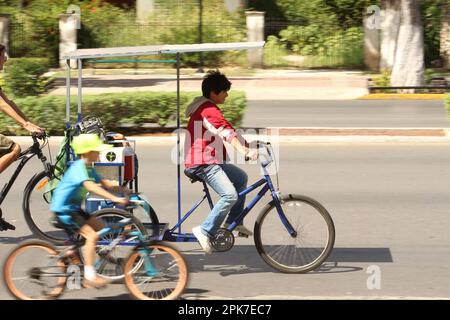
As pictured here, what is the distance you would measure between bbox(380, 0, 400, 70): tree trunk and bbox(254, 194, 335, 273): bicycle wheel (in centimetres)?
2450

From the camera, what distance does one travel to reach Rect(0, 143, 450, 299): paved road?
8289mm

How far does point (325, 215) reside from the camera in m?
A: 8.46

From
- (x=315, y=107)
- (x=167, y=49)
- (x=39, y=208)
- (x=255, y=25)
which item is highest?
(x=167, y=49)

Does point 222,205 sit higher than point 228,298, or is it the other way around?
point 222,205

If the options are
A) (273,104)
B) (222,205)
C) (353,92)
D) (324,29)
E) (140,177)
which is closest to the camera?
(222,205)

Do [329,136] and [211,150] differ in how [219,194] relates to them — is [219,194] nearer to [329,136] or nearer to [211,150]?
[211,150]

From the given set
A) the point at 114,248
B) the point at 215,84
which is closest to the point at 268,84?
the point at 215,84

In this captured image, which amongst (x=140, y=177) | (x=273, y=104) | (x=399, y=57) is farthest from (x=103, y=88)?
(x=140, y=177)

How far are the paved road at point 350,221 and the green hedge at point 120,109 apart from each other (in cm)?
143

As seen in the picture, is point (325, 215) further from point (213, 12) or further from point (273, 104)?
point (213, 12)

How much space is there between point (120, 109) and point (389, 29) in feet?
54.4

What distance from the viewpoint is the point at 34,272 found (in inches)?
299

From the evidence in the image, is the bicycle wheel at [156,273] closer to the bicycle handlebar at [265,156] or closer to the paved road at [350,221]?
the paved road at [350,221]

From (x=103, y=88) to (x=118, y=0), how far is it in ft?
42.4
